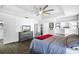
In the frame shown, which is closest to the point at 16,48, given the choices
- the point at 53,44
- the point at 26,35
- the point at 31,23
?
the point at 26,35

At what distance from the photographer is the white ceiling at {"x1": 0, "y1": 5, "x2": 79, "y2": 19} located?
1.61 metres

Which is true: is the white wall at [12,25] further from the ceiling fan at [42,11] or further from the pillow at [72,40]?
the pillow at [72,40]

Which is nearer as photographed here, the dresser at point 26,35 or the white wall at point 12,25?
the white wall at point 12,25

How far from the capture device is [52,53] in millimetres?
1613

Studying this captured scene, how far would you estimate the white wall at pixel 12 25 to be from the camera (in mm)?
1583

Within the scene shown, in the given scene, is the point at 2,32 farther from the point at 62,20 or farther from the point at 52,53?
the point at 62,20

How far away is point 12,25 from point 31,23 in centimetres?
36

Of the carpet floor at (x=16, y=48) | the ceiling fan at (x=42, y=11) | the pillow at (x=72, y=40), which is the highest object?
the ceiling fan at (x=42, y=11)

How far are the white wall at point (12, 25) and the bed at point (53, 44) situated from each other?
0.36 meters

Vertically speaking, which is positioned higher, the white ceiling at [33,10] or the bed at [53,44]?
the white ceiling at [33,10]

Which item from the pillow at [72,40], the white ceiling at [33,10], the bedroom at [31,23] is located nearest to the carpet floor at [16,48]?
the bedroom at [31,23]

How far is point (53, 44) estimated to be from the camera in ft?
5.25

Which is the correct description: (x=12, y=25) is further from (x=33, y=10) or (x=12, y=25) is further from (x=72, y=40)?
(x=72, y=40)
